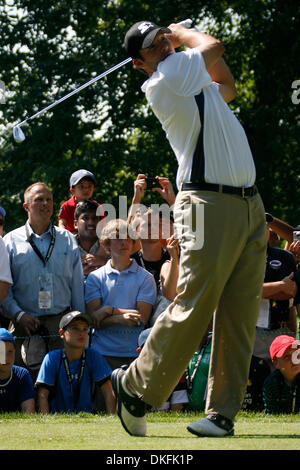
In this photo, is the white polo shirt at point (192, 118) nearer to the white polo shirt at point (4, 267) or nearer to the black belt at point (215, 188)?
the black belt at point (215, 188)

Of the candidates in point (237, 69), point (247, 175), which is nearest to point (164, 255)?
point (247, 175)

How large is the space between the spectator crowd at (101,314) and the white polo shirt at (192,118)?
284cm

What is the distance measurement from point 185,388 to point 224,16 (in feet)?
48.6

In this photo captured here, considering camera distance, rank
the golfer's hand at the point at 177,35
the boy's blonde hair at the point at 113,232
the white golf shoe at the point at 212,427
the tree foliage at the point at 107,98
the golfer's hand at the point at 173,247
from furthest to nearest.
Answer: the tree foliage at the point at 107,98, the boy's blonde hair at the point at 113,232, the golfer's hand at the point at 173,247, the golfer's hand at the point at 177,35, the white golf shoe at the point at 212,427

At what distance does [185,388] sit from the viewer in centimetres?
749

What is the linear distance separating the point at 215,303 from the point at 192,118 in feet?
3.27

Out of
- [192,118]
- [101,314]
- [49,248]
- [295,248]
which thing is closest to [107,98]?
[295,248]

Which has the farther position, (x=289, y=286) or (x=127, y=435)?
(x=289, y=286)

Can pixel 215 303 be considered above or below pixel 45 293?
above

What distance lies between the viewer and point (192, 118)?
175 inches

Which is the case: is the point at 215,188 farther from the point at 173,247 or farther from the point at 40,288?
the point at 40,288

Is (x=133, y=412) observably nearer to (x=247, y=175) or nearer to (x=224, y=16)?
(x=247, y=175)

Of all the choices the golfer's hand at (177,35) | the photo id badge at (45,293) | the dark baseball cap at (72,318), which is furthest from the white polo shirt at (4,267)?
the golfer's hand at (177,35)

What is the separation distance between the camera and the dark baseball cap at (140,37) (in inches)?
181
